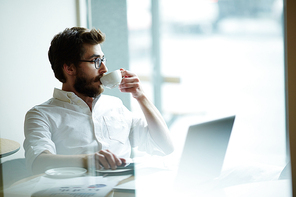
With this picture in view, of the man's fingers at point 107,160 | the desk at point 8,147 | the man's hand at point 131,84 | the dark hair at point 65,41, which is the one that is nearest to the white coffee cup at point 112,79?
the man's hand at point 131,84

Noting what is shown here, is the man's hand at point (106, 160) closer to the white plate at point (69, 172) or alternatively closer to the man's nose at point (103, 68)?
the white plate at point (69, 172)

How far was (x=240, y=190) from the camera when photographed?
86 centimetres

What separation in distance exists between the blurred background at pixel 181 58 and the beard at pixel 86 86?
0.10 metres

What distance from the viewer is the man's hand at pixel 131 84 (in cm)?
98

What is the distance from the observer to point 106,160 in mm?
987

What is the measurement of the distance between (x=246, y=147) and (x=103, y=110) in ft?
1.89

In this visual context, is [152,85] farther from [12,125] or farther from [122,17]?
[12,125]

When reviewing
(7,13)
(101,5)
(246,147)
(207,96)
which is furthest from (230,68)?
(7,13)

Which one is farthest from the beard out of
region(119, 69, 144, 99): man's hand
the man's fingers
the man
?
the man's fingers

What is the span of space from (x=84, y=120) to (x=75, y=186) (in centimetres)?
25

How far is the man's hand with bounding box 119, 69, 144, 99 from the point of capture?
983 mm

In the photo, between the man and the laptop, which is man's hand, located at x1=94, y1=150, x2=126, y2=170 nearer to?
the man

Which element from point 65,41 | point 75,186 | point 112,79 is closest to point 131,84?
point 112,79

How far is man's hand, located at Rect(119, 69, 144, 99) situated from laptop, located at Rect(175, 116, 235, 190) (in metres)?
0.25
